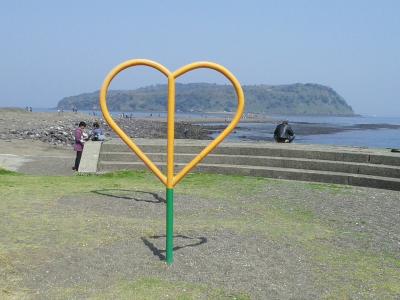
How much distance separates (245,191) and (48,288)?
6288 mm

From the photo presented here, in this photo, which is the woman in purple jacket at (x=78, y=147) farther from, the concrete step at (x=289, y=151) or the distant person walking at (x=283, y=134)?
the distant person walking at (x=283, y=134)

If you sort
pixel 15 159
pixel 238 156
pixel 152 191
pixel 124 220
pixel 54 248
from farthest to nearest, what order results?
pixel 15 159 < pixel 238 156 < pixel 152 191 < pixel 124 220 < pixel 54 248

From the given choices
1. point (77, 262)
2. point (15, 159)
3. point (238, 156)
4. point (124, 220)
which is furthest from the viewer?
point (15, 159)

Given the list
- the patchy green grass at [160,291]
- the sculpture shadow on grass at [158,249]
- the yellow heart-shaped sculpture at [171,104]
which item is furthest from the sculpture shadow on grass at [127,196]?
the patchy green grass at [160,291]

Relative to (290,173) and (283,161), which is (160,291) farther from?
(283,161)

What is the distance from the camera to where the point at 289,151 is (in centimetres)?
1342

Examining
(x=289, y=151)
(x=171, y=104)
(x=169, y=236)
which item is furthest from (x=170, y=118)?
(x=289, y=151)

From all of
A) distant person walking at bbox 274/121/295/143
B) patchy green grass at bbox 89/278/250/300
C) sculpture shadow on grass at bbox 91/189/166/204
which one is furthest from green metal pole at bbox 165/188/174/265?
distant person walking at bbox 274/121/295/143

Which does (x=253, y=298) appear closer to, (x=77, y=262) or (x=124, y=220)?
(x=77, y=262)

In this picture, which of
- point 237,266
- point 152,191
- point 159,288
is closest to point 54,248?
point 159,288

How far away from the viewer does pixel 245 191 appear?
424 inches

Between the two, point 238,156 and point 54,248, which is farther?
point 238,156

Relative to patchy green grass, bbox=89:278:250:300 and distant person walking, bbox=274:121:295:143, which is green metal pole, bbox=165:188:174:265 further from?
distant person walking, bbox=274:121:295:143

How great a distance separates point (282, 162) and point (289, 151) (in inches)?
17.7
